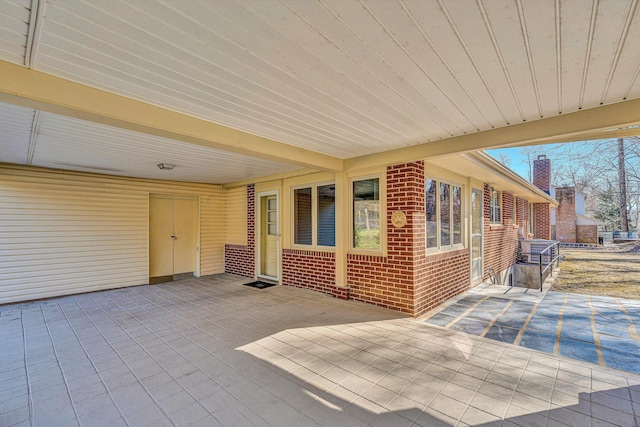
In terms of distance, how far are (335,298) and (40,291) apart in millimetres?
5684

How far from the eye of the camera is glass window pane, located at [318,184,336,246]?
5.64 meters

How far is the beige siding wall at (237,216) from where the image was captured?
772 centimetres

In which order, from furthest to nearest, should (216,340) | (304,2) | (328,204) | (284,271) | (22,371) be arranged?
(284,271)
(328,204)
(216,340)
(22,371)
(304,2)

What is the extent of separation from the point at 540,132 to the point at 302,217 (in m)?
4.31

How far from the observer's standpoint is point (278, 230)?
21.7 ft

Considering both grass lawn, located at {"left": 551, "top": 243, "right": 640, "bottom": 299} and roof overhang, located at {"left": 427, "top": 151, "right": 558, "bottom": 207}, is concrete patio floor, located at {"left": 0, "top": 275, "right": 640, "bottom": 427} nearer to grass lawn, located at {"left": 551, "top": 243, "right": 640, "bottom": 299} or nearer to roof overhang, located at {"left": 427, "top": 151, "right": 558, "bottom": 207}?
roof overhang, located at {"left": 427, "top": 151, "right": 558, "bottom": 207}

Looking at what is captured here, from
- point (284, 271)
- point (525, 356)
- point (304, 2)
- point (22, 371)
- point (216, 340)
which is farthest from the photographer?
point (284, 271)

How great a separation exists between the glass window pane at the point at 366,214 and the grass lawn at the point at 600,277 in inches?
228

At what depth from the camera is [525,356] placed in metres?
3.07

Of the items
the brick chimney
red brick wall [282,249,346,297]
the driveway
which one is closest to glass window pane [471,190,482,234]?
the driveway

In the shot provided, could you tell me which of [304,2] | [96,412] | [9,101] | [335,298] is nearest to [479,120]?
[304,2]

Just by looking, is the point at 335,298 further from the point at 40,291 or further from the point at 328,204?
the point at 40,291

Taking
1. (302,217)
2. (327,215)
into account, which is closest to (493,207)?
(327,215)

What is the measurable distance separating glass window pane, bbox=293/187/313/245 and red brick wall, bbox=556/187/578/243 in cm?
2159
